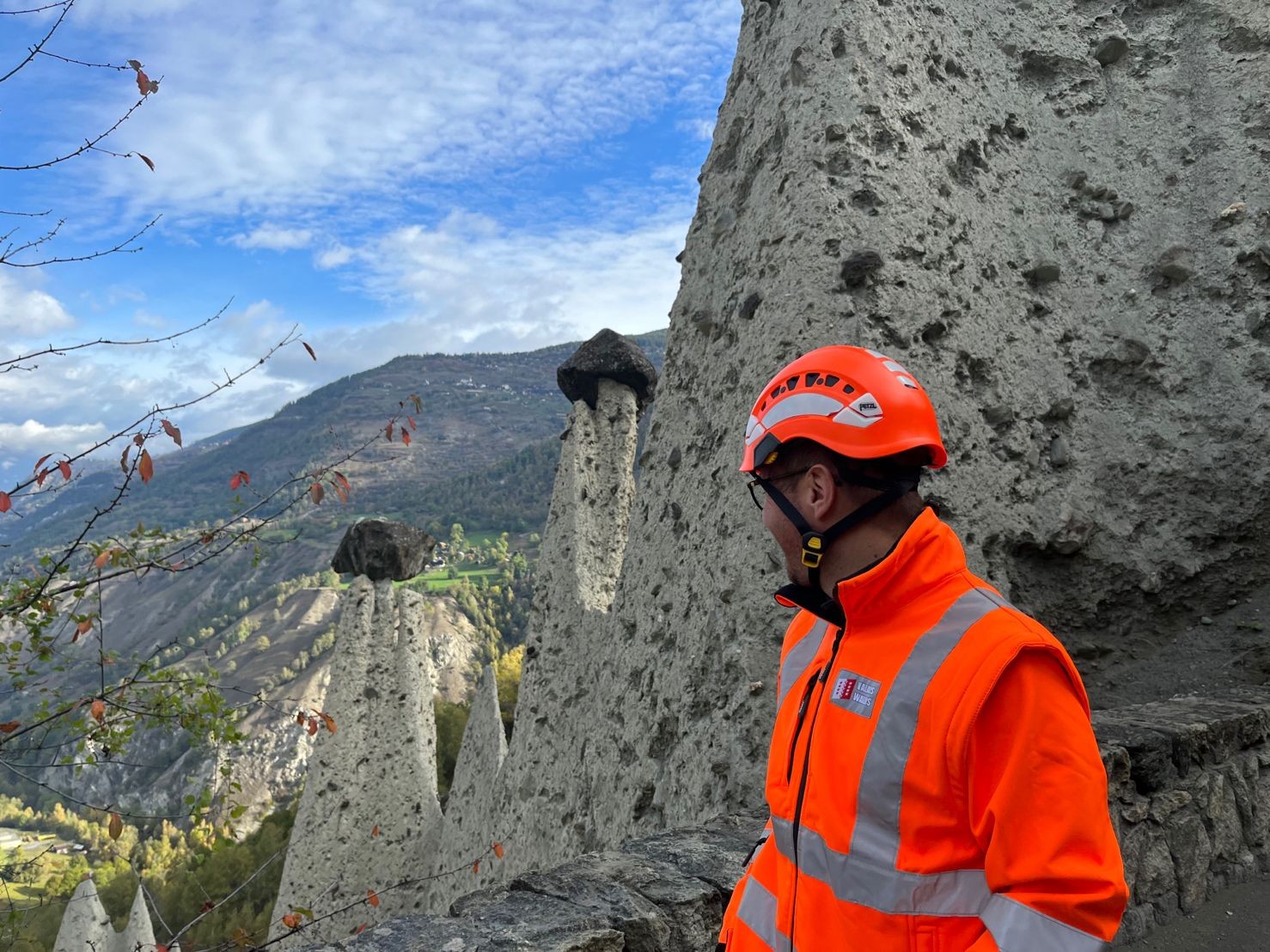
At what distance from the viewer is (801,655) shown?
68.6 inches

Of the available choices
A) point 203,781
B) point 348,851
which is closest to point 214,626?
point 348,851

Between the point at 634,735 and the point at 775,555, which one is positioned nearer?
the point at 775,555

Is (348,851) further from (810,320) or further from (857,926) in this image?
(857,926)

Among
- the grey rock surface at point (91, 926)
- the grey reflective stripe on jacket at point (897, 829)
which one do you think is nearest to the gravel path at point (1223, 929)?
A: the grey reflective stripe on jacket at point (897, 829)

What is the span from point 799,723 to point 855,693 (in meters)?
0.19

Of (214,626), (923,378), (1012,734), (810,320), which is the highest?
(810,320)

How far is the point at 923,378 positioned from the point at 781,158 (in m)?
1.39

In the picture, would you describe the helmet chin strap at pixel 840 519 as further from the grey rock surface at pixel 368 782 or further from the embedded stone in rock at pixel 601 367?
the grey rock surface at pixel 368 782

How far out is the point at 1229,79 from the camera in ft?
16.9

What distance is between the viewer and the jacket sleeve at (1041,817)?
44.3 inches

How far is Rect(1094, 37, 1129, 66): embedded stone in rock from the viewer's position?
5.34 metres

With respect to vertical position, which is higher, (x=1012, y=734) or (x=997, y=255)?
(x=997, y=255)

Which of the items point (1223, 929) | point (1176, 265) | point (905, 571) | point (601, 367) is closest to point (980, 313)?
point (1176, 265)

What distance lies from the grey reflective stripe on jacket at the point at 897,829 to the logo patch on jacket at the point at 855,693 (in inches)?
1.5
